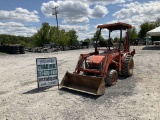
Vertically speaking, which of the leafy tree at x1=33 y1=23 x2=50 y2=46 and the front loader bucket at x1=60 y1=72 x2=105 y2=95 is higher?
the leafy tree at x1=33 y1=23 x2=50 y2=46

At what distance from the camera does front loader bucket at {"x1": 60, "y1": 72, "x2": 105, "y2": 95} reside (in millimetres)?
Result: 7453

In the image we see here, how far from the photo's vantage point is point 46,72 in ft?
28.0

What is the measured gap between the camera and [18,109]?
6.40 meters

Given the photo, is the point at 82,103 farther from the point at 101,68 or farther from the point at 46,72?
the point at 46,72

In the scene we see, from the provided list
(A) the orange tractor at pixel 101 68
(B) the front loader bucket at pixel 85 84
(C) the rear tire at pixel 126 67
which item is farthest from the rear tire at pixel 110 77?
(C) the rear tire at pixel 126 67

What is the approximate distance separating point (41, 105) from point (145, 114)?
10.3 feet

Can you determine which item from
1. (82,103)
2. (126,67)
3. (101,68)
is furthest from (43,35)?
(82,103)

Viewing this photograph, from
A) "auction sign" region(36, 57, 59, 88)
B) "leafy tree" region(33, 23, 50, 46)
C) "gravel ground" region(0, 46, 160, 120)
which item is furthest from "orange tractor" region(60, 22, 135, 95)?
"leafy tree" region(33, 23, 50, 46)

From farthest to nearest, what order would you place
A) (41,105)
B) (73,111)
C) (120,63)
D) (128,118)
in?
(120,63), (41,105), (73,111), (128,118)

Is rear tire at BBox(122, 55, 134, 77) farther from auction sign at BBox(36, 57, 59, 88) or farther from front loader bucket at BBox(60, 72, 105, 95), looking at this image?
auction sign at BBox(36, 57, 59, 88)

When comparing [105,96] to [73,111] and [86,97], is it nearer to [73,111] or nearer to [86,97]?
[86,97]

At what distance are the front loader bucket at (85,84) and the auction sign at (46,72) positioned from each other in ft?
1.75

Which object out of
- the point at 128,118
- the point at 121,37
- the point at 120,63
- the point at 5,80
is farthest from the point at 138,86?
the point at 5,80

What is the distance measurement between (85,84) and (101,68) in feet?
2.94
